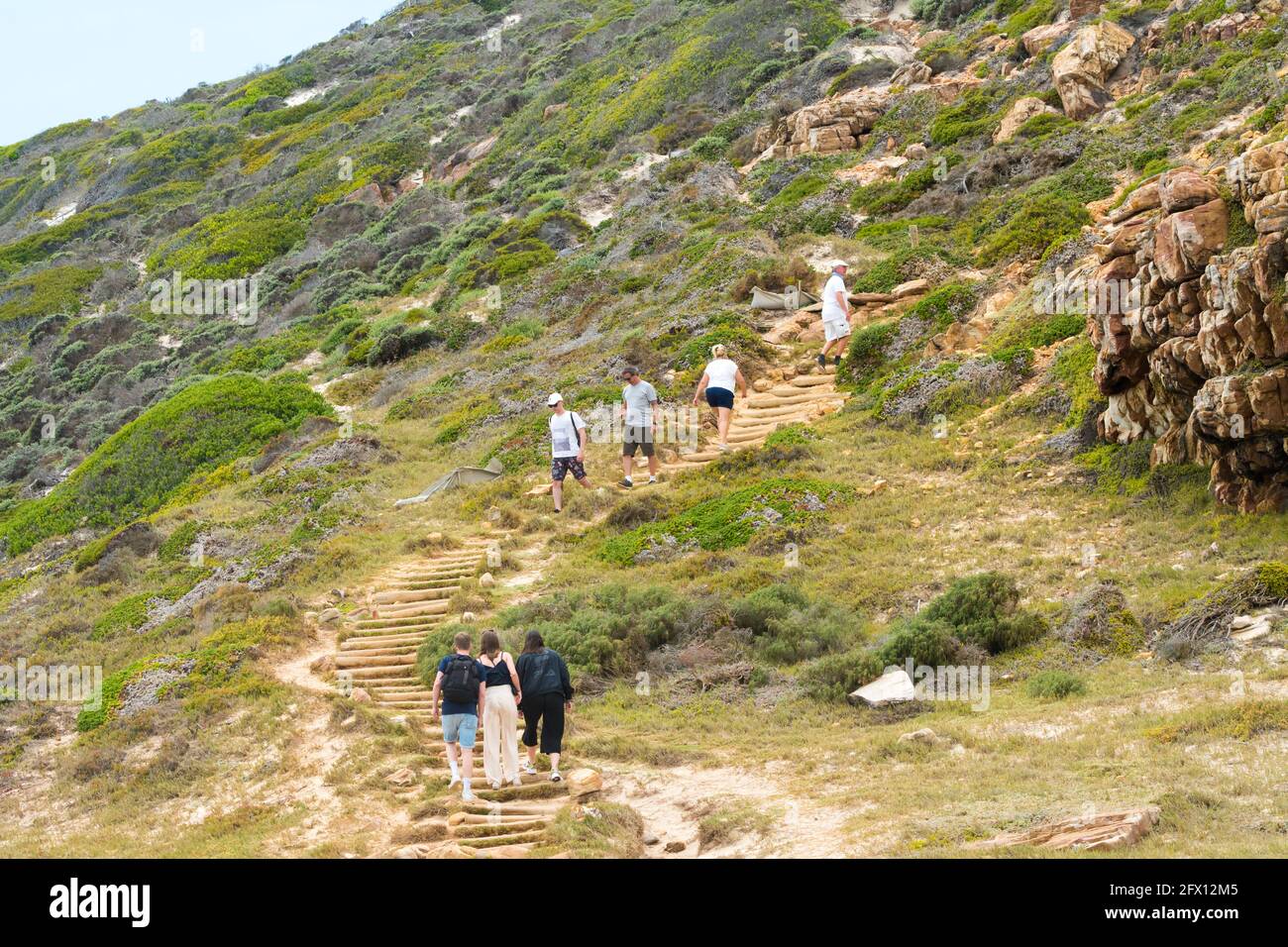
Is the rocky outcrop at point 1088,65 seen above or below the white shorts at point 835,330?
above

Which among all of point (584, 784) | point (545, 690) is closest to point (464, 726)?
point (545, 690)

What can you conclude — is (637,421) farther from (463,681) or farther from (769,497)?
(463,681)

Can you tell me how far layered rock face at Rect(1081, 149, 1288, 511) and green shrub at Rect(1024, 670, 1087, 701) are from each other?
3.68 meters

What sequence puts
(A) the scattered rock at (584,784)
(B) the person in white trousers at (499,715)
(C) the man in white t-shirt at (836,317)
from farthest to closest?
(C) the man in white t-shirt at (836,317)
(B) the person in white trousers at (499,715)
(A) the scattered rock at (584,784)

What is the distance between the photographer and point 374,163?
180 ft

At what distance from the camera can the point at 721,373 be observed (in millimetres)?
17391

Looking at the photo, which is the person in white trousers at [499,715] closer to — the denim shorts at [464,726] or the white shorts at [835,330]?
the denim shorts at [464,726]

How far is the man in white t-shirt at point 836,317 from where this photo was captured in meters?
21.0

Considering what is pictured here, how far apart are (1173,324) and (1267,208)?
187 cm

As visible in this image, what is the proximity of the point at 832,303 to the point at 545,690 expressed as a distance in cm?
1296

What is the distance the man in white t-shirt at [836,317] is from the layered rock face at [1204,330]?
5560mm

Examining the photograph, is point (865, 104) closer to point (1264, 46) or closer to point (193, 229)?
point (1264, 46)
